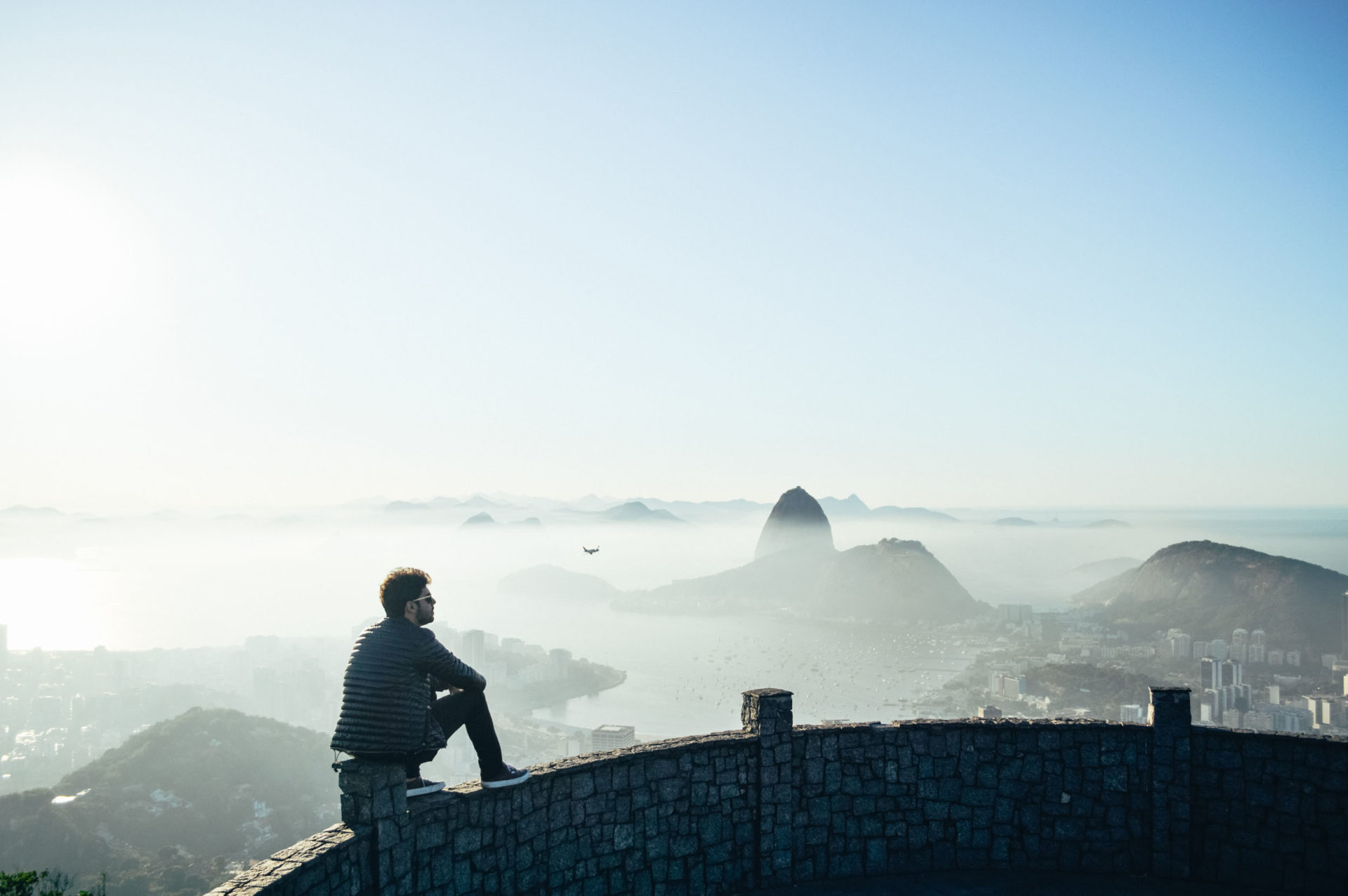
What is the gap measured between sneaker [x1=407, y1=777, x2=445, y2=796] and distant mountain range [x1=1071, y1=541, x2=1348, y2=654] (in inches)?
2151

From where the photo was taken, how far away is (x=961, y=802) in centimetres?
639

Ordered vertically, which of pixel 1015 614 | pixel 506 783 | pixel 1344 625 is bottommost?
pixel 1015 614

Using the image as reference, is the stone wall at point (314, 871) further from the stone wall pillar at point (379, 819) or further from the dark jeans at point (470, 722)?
the dark jeans at point (470, 722)

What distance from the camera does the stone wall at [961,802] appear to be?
18.5ft

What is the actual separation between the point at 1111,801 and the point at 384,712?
588cm

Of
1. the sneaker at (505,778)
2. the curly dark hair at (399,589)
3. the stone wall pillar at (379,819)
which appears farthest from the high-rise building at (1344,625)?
the curly dark hair at (399,589)

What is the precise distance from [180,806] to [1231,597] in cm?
6791

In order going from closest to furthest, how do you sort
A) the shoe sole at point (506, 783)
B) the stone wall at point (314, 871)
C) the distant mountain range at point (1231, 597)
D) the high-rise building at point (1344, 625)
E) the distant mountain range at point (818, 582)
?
the stone wall at point (314, 871) → the shoe sole at point (506, 783) → the high-rise building at point (1344, 625) → the distant mountain range at point (1231, 597) → the distant mountain range at point (818, 582)

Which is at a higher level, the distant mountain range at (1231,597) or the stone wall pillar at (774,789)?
the stone wall pillar at (774,789)

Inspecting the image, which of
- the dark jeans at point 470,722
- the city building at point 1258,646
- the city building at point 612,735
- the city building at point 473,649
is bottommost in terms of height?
the city building at point 473,649

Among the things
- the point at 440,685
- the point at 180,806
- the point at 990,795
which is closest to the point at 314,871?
the point at 440,685

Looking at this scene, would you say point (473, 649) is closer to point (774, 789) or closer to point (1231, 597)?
point (774, 789)

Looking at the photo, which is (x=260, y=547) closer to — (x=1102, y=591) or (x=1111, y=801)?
(x=1102, y=591)

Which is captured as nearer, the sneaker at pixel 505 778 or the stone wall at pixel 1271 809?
the sneaker at pixel 505 778
